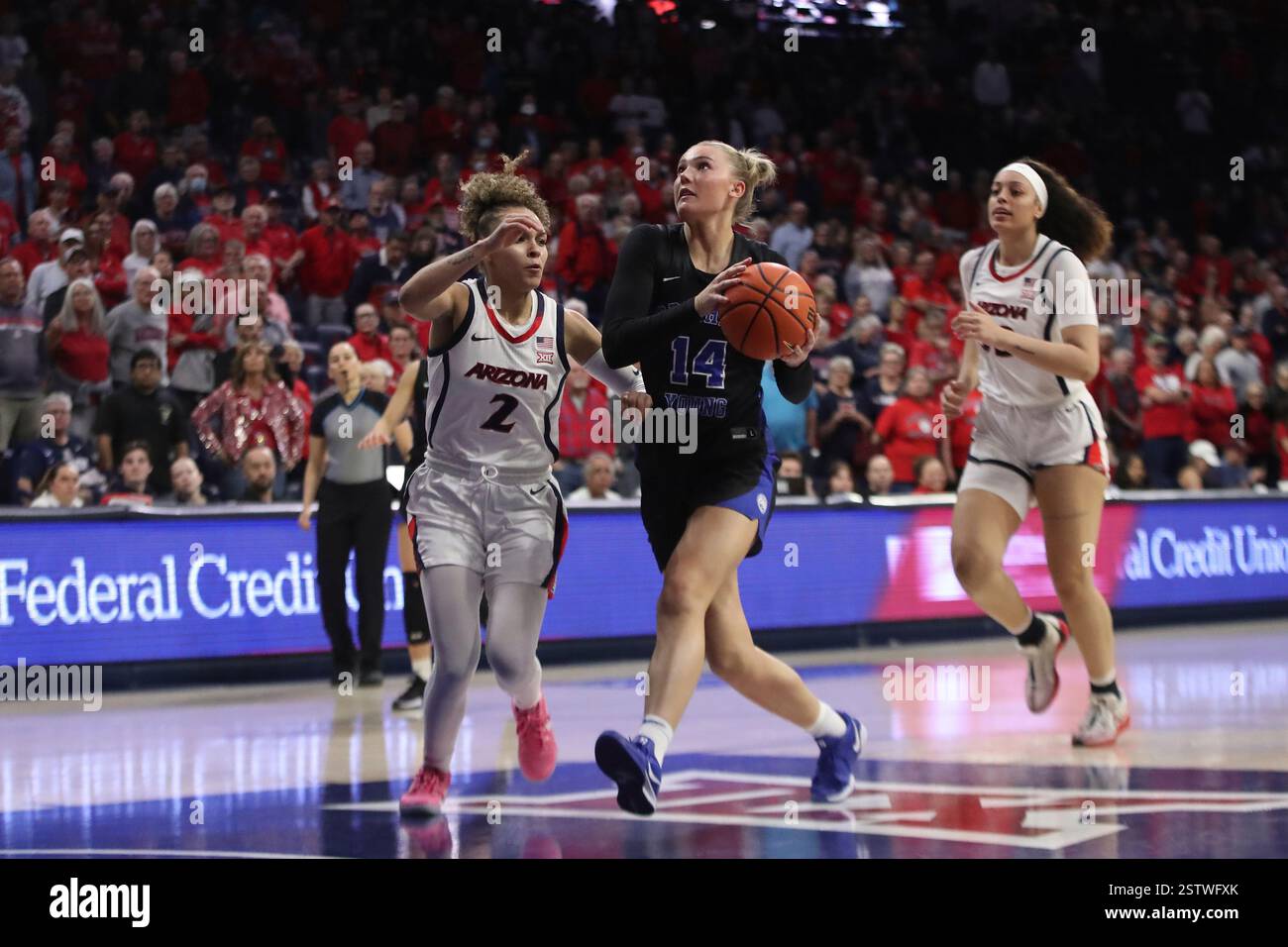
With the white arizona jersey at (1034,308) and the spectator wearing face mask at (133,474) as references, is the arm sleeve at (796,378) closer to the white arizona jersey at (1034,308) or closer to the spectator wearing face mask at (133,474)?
the white arizona jersey at (1034,308)

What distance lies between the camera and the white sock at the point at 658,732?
18.6 feet

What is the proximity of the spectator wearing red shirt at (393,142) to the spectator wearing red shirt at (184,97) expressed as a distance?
5.49 feet

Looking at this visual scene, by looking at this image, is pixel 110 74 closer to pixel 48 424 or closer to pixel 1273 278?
pixel 48 424

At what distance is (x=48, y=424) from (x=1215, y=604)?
32.7 feet

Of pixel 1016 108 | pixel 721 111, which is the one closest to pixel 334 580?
pixel 721 111

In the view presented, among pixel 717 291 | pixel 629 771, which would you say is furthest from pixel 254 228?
pixel 629 771

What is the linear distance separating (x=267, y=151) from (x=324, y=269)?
1701mm

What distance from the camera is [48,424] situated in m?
12.2

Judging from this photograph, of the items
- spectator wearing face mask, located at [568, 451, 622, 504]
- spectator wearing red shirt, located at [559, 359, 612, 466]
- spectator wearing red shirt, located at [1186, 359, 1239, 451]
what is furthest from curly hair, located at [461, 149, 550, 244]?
spectator wearing red shirt, located at [1186, 359, 1239, 451]

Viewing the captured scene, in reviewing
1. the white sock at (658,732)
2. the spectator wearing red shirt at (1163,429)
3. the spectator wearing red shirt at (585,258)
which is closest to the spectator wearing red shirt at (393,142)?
the spectator wearing red shirt at (585,258)

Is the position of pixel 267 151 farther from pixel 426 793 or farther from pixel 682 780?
pixel 426 793

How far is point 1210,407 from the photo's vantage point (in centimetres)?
1752

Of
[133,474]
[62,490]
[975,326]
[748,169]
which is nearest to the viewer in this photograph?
[748,169]

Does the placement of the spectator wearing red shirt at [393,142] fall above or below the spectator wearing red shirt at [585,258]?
above
